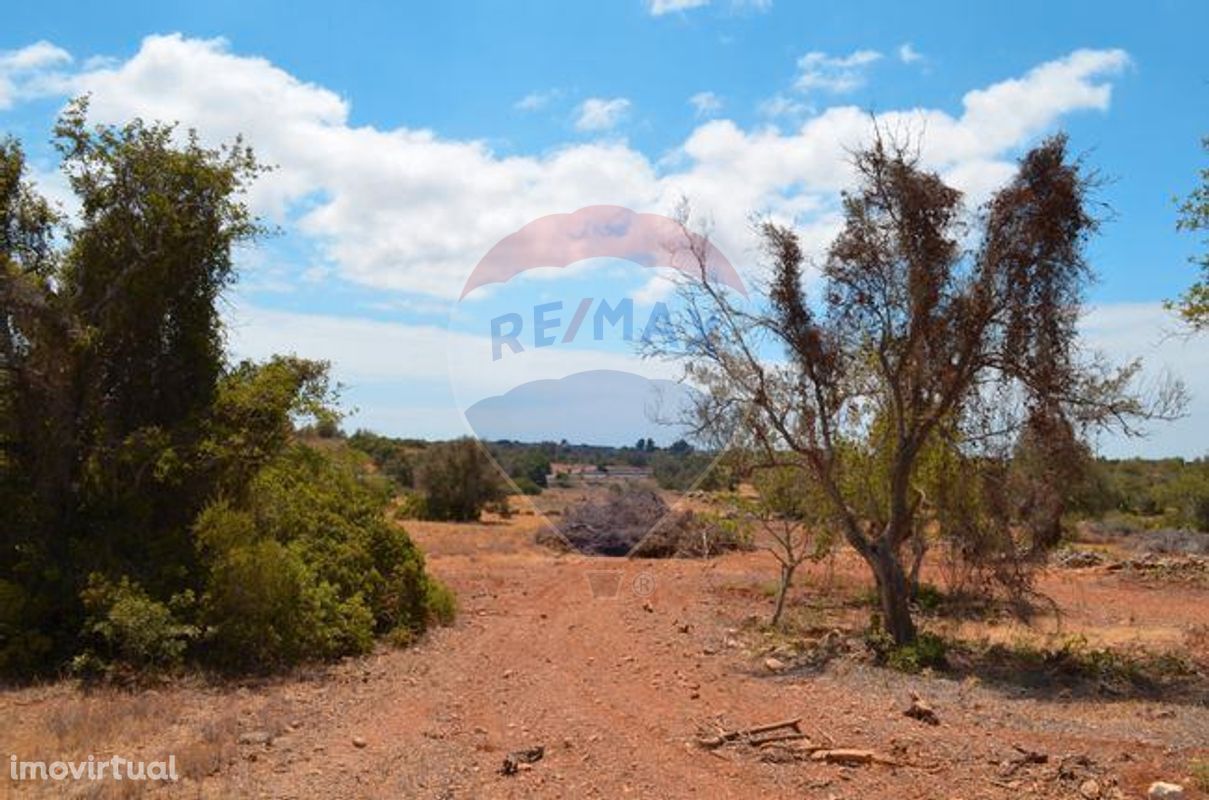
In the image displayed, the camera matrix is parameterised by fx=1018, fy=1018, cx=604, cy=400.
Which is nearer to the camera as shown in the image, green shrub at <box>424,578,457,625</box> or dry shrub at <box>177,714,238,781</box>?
dry shrub at <box>177,714,238,781</box>

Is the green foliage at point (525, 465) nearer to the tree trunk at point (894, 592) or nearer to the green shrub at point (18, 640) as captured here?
the tree trunk at point (894, 592)

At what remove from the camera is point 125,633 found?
1171cm

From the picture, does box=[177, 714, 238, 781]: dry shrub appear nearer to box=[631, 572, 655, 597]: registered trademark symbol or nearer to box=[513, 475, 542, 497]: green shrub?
box=[631, 572, 655, 597]: registered trademark symbol

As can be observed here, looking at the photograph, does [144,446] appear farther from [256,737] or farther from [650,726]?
[650,726]

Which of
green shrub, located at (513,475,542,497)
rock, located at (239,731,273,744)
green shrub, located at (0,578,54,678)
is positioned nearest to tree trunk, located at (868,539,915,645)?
rock, located at (239,731,273,744)

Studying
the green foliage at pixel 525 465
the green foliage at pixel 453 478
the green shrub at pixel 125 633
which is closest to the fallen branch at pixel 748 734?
the green shrub at pixel 125 633

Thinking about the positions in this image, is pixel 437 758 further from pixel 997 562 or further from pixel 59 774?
pixel 997 562

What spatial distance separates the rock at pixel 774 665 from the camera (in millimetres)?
13375

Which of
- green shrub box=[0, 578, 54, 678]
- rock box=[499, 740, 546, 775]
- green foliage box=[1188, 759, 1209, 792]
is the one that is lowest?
rock box=[499, 740, 546, 775]

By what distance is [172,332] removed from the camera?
14.1m

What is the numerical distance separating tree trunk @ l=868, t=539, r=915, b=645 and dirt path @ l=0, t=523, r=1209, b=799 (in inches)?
45.9

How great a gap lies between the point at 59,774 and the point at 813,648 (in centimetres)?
998

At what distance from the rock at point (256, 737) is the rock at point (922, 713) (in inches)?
240

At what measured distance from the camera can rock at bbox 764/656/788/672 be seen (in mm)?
13375
